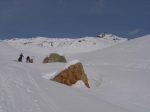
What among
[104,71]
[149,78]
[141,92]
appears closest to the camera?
[141,92]

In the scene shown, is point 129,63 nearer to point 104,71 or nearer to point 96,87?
point 104,71

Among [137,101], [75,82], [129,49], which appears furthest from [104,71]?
[129,49]

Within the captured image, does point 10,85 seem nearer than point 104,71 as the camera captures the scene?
Yes

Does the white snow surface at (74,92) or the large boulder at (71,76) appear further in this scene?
the large boulder at (71,76)

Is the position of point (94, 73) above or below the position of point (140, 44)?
below

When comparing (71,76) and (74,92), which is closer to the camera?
(74,92)

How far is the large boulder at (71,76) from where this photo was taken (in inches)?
1000

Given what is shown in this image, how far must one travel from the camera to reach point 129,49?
5678cm

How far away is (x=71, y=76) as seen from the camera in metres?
25.6

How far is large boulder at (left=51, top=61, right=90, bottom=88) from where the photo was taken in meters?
25.4

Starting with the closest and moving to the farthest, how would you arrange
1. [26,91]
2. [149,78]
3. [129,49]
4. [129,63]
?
[26,91] → [149,78] → [129,63] → [129,49]

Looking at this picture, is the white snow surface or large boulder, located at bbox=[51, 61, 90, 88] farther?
large boulder, located at bbox=[51, 61, 90, 88]

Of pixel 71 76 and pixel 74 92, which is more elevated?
pixel 71 76

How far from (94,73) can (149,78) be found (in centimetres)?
416
